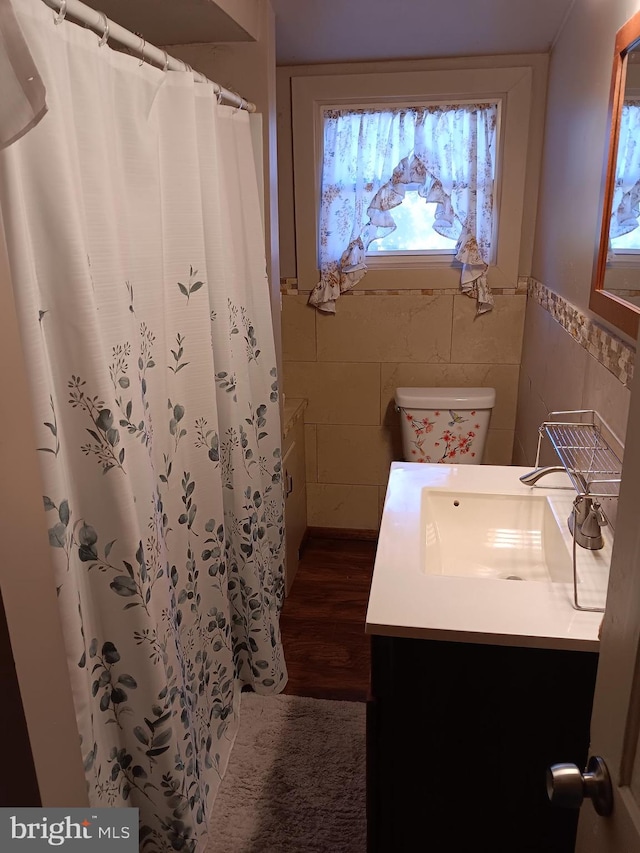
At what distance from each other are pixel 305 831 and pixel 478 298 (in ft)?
6.71

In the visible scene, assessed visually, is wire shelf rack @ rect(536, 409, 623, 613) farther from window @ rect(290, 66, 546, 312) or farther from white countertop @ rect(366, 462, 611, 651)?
window @ rect(290, 66, 546, 312)

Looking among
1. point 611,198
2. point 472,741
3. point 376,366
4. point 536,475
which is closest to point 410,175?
point 376,366

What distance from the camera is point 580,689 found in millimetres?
1202

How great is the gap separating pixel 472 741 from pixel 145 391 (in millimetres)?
950

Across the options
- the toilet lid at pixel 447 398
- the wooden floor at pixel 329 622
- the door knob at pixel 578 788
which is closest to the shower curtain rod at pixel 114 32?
the door knob at pixel 578 788

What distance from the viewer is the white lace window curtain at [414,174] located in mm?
2668

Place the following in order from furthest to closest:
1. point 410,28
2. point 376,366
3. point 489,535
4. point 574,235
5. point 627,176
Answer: point 376,366 → point 410,28 → point 574,235 → point 489,535 → point 627,176

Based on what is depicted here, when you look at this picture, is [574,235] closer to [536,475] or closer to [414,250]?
[536,475]

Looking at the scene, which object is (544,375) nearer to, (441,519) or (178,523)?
(441,519)

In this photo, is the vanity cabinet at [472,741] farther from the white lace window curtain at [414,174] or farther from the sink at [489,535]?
the white lace window curtain at [414,174]

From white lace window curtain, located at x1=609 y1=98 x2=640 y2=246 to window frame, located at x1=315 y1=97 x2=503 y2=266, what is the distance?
1306 mm

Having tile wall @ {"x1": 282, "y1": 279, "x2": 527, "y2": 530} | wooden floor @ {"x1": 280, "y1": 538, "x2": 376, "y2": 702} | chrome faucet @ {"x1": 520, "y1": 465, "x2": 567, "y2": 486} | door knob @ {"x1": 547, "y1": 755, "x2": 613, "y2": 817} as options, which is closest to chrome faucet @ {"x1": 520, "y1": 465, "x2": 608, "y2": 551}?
chrome faucet @ {"x1": 520, "y1": 465, "x2": 567, "y2": 486}

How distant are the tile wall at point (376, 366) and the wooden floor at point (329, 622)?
0.26 m

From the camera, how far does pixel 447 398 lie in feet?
9.04
